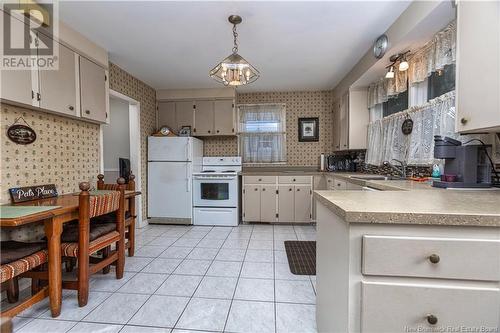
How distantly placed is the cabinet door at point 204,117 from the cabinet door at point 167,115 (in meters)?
0.42

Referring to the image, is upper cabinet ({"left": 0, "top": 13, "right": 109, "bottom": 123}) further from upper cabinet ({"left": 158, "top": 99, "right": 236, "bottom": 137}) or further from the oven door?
the oven door

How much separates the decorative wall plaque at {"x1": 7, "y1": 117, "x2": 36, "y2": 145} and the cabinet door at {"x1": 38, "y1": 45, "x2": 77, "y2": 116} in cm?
23

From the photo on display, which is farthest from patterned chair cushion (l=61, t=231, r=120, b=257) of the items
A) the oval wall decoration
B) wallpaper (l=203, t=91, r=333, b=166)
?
wallpaper (l=203, t=91, r=333, b=166)

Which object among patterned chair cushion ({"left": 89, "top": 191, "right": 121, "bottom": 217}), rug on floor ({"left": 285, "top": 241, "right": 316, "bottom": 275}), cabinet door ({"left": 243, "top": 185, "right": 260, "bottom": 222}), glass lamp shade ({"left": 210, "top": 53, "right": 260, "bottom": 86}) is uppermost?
glass lamp shade ({"left": 210, "top": 53, "right": 260, "bottom": 86})

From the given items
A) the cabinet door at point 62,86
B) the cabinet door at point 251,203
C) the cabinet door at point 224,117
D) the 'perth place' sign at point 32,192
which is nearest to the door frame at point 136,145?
the cabinet door at point 224,117

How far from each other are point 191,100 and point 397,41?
3225 mm

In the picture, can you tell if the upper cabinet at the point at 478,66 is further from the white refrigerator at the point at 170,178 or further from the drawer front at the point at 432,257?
the white refrigerator at the point at 170,178

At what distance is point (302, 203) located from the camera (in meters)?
3.92

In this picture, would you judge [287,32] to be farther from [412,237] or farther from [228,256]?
[228,256]

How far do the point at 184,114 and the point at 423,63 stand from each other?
11.6 ft

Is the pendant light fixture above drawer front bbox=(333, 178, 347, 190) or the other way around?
above

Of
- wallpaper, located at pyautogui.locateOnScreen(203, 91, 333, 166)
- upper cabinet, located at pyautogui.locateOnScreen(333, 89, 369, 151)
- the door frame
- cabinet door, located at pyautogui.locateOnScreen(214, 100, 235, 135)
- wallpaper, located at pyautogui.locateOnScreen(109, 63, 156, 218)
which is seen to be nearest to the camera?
wallpaper, located at pyautogui.locateOnScreen(109, 63, 156, 218)

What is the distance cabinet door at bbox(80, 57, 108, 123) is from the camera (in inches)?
96.6

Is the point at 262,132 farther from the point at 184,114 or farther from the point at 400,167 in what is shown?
the point at 400,167
